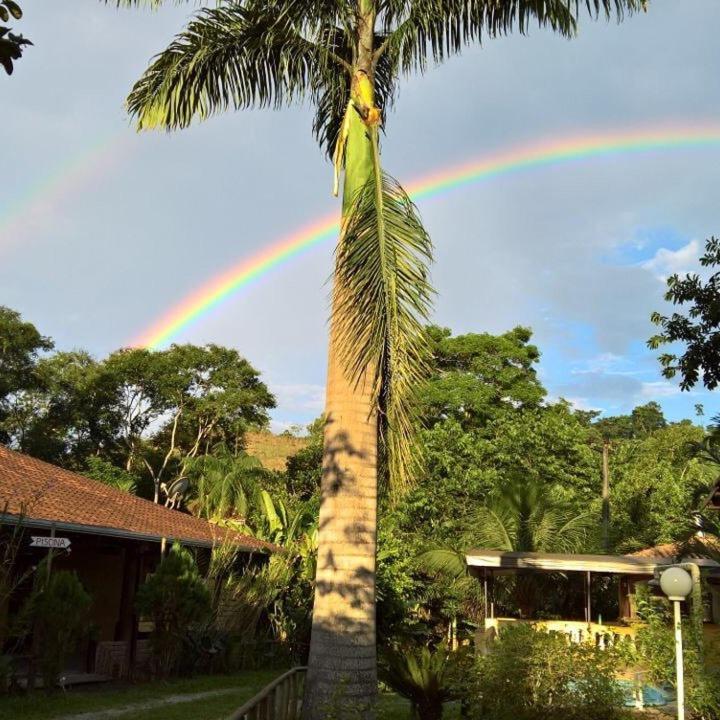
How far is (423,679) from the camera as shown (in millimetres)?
7727

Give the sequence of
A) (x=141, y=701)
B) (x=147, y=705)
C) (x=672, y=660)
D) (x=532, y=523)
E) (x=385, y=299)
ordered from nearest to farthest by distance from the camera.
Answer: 1. (x=385, y=299)
2. (x=672, y=660)
3. (x=147, y=705)
4. (x=141, y=701)
5. (x=532, y=523)

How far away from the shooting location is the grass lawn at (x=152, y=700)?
948 cm

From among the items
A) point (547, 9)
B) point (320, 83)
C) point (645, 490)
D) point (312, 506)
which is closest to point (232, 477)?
point (312, 506)

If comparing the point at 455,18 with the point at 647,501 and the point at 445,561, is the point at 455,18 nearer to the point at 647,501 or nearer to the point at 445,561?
the point at 445,561

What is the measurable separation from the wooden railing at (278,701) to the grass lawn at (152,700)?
36.9 inches

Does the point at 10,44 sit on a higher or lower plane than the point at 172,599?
higher

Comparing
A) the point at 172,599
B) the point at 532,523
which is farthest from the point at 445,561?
the point at 172,599

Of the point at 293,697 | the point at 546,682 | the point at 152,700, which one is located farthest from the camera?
the point at 152,700

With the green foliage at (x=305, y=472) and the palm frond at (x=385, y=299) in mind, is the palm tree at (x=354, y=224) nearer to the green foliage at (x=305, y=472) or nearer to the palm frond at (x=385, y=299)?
the palm frond at (x=385, y=299)

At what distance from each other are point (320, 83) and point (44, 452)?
2711cm

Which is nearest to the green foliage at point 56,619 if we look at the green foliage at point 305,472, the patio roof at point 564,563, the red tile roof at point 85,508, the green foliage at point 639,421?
the red tile roof at point 85,508

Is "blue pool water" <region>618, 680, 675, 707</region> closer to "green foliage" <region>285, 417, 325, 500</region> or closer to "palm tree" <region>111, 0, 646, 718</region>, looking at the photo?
"palm tree" <region>111, 0, 646, 718</region>

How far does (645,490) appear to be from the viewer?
90.6 ft

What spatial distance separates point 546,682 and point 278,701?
2.77m
